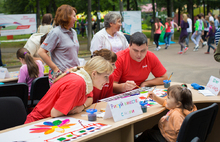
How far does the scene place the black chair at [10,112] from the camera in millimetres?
2207

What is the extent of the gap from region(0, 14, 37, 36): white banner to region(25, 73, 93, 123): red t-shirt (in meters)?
8.85

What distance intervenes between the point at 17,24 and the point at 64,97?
30.6ft

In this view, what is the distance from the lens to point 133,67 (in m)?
3.12

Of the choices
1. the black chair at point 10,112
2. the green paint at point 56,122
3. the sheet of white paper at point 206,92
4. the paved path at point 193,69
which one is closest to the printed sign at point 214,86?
the sheet of white paper at point 206,92

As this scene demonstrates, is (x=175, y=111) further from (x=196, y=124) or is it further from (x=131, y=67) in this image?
(x=131, y=67)

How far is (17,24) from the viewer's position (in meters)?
10.5

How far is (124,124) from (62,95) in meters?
0.54

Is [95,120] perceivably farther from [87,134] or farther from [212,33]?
[212,33]

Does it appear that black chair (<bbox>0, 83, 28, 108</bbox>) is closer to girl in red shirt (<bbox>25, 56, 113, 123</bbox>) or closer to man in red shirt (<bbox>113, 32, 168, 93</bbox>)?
girl in red shirt (<bbox>25, 56, 113, 123</bbox>)

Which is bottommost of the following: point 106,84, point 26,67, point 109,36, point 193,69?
point 193,69

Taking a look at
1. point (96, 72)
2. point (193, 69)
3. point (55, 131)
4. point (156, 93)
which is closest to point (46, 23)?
point (156, 93)

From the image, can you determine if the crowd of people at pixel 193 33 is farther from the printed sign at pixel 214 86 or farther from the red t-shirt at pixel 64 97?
the red t-shirt at pixel 64 97

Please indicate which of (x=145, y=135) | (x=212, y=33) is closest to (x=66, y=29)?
(x=145, y=135)

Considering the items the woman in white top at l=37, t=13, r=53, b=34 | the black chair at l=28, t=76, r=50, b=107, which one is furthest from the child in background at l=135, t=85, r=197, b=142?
the woman in white top at l=37, t=13, r=53, b=34
